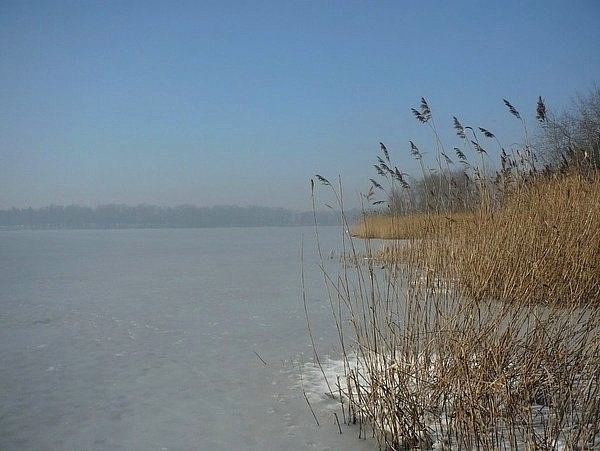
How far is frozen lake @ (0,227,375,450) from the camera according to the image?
7.57 ft

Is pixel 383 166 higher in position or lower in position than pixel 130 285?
higher

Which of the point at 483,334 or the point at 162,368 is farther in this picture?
the point at 162,368

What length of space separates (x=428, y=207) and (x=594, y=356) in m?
1.18

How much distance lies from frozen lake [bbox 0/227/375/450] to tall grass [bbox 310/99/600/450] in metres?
0.34

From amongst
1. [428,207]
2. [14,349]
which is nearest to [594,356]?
[428,207]

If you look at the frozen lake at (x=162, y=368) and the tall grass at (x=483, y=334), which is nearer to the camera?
the tall grass at (x=483, y=334)

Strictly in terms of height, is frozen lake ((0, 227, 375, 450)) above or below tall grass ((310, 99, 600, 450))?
below

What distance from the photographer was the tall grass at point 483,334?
193 centimetres

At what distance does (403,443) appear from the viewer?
2084 millimetres

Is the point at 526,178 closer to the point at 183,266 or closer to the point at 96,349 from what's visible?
the point at 96,349

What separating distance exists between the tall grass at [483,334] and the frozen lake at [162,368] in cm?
34

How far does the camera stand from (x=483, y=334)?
85.5 inches

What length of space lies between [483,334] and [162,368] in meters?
2.17

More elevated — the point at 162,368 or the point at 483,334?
the point at 483,334
